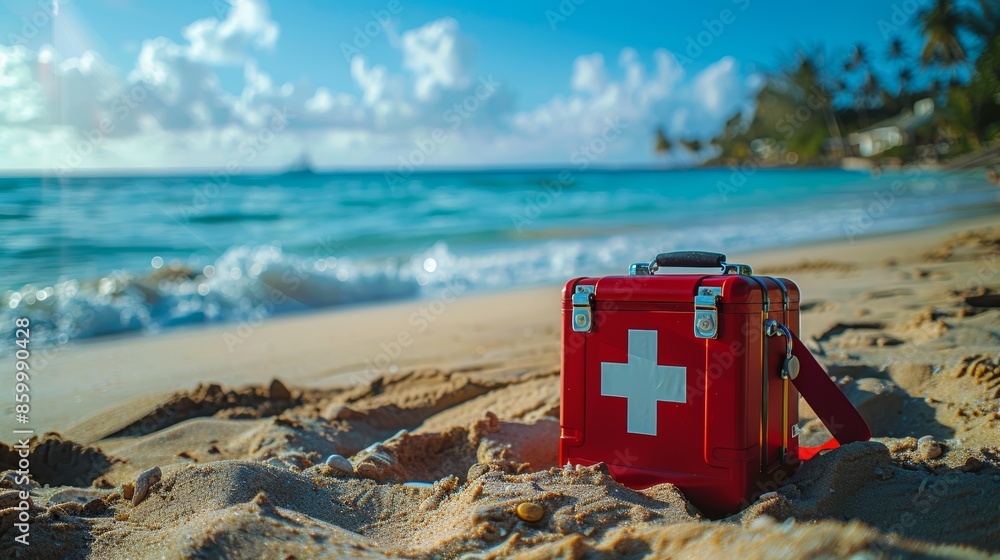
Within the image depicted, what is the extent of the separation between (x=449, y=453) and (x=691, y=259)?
1332mm

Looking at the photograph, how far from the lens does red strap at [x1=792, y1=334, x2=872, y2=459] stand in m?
2.35

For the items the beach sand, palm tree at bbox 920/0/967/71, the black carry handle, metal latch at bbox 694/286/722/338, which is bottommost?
the beach sand

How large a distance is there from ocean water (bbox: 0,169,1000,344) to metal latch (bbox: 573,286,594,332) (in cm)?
526

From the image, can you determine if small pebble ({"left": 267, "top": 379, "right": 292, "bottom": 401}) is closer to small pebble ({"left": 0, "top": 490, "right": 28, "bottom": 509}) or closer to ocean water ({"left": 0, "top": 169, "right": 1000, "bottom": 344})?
small pebble ({"left": 0, "top": 490, "right": 28, "bottom": 509})

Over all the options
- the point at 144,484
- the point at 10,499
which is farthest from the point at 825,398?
the point at 10,499

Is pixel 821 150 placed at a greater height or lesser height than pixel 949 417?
greater

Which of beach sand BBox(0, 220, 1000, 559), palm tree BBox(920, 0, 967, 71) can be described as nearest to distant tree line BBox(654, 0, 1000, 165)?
palm tree BBox(920, 0, 967, 71)

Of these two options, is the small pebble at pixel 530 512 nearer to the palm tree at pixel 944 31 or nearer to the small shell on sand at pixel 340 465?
the small shell on sand at pixel 340 465

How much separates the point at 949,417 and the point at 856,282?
11.4 feet

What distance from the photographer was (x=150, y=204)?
63.9 feet

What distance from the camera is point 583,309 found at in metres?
2.36

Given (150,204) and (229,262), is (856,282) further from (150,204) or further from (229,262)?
(150,204)

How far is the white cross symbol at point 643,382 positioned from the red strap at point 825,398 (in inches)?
17.6

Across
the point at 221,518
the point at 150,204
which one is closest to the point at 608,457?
the point at 221,518
